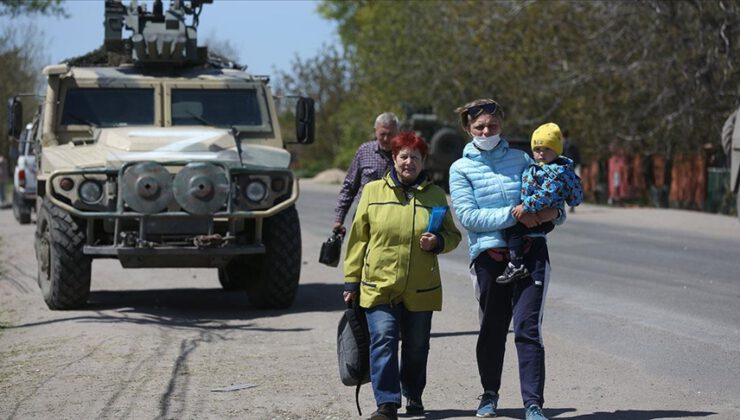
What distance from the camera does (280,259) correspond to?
40.9 ft

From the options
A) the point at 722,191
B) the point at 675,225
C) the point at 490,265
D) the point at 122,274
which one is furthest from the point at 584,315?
the point at 722,191

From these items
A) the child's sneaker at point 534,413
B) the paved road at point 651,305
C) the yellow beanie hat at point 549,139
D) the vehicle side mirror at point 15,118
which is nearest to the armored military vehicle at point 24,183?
the paved road at point 651,305

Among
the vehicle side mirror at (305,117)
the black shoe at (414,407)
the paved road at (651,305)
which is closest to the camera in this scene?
the black shoe at (414,407)

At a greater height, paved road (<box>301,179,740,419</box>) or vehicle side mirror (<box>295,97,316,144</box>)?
vehicle side mirror (<box>295,97,316,144</box>)

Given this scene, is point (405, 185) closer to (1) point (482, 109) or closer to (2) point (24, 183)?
(1) point (482, 109)

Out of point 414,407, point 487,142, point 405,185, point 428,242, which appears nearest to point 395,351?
point 414,407

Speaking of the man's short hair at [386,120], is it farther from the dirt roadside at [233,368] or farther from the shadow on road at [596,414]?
the shadow on road at [596,414]

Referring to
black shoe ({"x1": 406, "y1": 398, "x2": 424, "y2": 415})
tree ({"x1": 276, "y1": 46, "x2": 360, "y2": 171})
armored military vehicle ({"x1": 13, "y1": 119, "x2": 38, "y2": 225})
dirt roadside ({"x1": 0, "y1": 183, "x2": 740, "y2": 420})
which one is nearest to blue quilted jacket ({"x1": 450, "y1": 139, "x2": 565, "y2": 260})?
black shoe ({"x1": 406, "y1": 398, "x2": 424, "y2": 415})

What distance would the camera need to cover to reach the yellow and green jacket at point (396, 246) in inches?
283

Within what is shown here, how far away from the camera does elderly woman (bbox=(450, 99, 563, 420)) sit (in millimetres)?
7066

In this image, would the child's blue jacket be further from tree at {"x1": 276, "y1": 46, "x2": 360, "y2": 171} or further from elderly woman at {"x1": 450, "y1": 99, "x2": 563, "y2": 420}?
tree at {"x1": 276, "y1": 46, "x2": 360, "y2": 171}

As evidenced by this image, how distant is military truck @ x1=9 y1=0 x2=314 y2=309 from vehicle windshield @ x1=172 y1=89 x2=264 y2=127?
0.03ft

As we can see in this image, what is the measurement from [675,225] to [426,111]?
18.2 meters

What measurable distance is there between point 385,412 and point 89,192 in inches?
222
